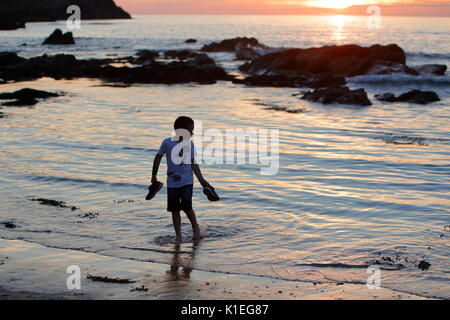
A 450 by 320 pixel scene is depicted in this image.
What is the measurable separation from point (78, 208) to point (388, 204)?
573 cm

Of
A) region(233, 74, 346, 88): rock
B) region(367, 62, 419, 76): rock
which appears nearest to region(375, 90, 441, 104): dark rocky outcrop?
region(233, 74, 346, 88): rock

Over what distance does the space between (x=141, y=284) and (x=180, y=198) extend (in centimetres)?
194

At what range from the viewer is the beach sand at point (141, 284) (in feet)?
18.9

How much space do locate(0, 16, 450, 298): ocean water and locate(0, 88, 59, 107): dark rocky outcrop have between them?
1829 mm

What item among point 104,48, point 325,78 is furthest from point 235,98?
point 104,48

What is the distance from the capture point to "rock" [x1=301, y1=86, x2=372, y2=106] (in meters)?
26.0

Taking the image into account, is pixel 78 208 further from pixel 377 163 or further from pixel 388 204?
pixel 377 163

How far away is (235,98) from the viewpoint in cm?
2786

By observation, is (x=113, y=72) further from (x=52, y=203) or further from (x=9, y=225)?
(x=9, y=225)

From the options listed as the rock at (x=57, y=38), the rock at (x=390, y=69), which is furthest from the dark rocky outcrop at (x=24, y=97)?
the rock at (x=57, y=38)

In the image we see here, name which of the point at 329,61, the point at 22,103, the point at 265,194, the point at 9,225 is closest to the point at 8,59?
the point at 22,103

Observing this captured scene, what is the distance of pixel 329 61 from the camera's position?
137 ft

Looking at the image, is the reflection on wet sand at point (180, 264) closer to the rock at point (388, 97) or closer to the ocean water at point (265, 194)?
the ocean water at point (265, 194)

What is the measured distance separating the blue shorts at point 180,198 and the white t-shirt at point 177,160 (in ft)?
0.23
